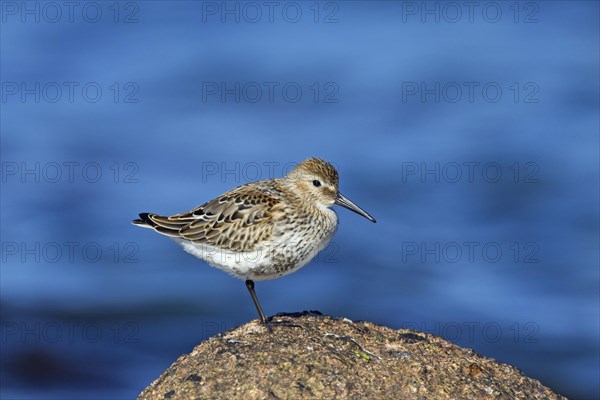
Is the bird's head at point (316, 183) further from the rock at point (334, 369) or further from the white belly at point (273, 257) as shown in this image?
the rock at point (334, 369)

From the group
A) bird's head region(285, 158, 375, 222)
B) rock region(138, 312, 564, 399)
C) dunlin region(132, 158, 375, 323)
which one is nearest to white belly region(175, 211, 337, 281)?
dunlin region(132, 158, 375, 323)

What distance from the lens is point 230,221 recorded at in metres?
8.92

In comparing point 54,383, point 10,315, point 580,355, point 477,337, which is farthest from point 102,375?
point 580,355

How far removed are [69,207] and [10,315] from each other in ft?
8.58

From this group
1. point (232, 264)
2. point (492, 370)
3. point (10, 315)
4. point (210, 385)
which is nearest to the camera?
point (210, 385)

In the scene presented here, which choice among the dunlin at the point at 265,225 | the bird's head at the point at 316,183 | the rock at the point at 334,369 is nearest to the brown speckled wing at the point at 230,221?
the dunlin at the point at 265,225

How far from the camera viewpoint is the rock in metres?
6.11

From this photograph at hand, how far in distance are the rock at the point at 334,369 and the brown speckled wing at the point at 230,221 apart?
164cm

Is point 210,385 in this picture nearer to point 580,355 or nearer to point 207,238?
point 207,238

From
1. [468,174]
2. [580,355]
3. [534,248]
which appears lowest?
[580,355]

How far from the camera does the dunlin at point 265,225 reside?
852 centimetres

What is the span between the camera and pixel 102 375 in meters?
12.6

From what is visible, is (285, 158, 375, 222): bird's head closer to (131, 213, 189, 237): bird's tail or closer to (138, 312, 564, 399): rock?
(131, 213, 189, 237): bird's tail

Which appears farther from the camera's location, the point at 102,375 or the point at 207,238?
the point at 102,375
